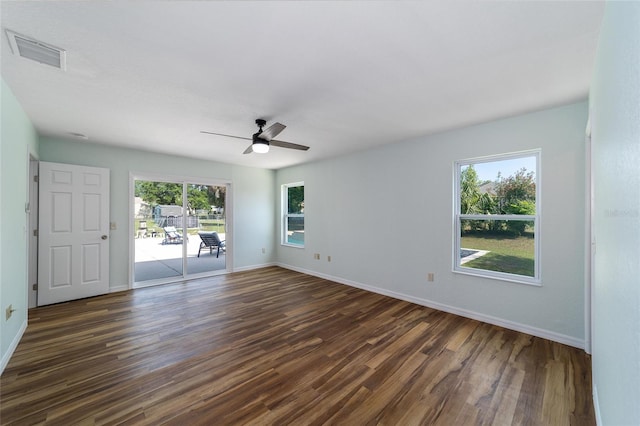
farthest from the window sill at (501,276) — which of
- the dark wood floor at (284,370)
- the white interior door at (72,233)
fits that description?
the white interior door at (72,233)

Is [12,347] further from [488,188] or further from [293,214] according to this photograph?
[488,188]

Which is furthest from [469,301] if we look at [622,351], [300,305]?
[622,351]

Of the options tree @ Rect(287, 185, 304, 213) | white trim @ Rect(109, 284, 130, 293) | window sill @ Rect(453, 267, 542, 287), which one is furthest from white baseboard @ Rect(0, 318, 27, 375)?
window sill @ Rect(453, 267, 542, 287)

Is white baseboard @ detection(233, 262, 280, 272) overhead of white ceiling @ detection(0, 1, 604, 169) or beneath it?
beneath

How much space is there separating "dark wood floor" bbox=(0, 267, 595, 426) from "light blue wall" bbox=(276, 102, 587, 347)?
31 cm

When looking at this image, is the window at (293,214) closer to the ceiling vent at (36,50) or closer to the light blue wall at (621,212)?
the ceiling vent at (36,50)

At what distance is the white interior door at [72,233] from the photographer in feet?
12.3

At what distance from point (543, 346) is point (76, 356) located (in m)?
4.64

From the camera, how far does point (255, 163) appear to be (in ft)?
18.9

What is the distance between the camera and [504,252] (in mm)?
3211

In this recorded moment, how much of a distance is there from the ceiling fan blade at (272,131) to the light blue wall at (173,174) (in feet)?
9.98

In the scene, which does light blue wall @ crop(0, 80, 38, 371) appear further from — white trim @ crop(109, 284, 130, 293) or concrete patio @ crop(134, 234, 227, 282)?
concrete patio @ crop(134, 234, 227, 282)

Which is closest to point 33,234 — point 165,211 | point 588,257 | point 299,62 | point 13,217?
point 13,217

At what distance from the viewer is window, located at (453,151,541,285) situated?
299 centimetres
